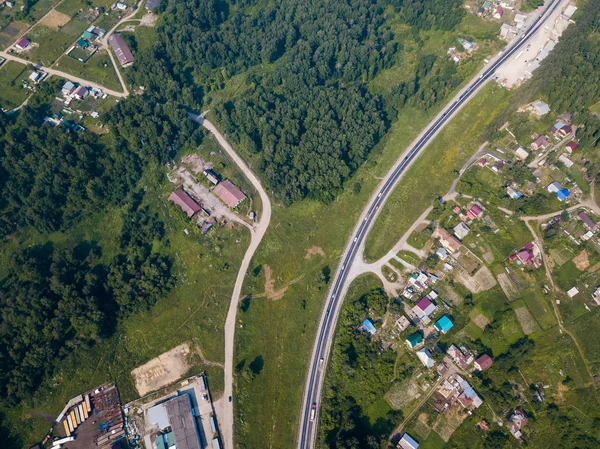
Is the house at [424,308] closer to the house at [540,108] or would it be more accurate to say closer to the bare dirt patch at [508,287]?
the bare dirt patch at [508,287]

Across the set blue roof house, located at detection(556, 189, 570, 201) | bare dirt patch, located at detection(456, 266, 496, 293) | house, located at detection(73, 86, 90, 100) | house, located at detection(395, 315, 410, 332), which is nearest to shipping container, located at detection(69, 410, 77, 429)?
house, located at detection(395, 315, 410, 332)

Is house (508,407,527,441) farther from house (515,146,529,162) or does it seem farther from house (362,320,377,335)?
house (515,146,529,162)

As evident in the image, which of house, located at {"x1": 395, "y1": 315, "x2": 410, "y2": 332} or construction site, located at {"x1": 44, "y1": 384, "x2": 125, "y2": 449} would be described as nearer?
construction site, located at {"x1": 44, "y1": 384, "x2": 125, "y2": 449}

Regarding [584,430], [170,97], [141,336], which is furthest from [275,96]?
[584,430]

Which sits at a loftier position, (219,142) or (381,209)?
(219,142)

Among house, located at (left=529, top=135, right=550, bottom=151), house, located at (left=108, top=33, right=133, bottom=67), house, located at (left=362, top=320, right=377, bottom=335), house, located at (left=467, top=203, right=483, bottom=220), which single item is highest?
house, located at (left=108, top=33, right=133, bottom=67)

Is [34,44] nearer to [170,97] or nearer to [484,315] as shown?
[170,97]

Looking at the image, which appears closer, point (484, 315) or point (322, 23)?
point (484, 315)
